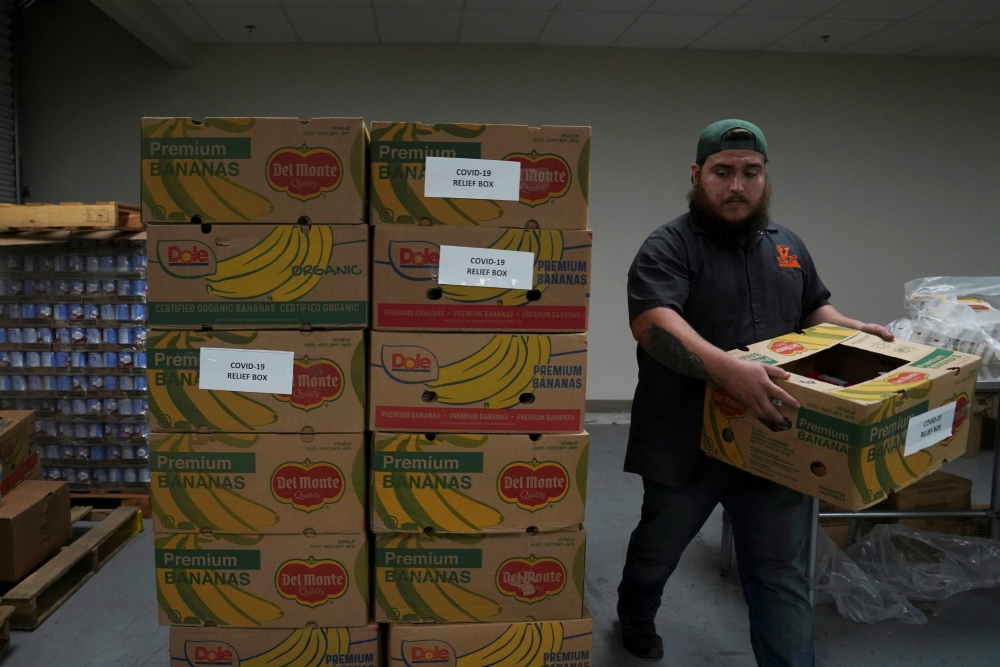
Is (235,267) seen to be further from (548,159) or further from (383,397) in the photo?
(548,159)

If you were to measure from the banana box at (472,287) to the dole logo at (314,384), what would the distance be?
150 mm

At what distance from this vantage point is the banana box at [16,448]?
2602mm

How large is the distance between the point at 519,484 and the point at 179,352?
0.82 metres

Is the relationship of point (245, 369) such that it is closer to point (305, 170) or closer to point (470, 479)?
point (305, 170)

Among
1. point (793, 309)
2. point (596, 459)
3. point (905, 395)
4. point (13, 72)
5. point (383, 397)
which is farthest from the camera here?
point (13, 72)

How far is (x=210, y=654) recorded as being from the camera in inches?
57.7

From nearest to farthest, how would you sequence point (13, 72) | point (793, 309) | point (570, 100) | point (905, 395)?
point (905, 395), point (793, 309), point (13, 72), point (570, 100)

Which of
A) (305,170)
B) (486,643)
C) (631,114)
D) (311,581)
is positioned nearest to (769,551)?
(486,643)

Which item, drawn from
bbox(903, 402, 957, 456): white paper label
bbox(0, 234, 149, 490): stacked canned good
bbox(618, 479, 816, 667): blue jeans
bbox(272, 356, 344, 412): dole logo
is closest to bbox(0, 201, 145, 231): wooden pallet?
bbox(0, 234, 149, 490): stacked canned good

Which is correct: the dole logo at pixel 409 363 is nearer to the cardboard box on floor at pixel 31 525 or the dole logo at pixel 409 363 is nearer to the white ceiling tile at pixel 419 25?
the cardboard box on floor at pixel 31 525

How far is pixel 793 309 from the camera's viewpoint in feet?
5.88

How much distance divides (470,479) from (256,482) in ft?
1.61

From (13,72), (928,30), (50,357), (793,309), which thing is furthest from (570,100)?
(13,72)

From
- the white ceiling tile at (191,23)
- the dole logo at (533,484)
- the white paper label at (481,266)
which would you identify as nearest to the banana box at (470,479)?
the dole logo at (533,484)
